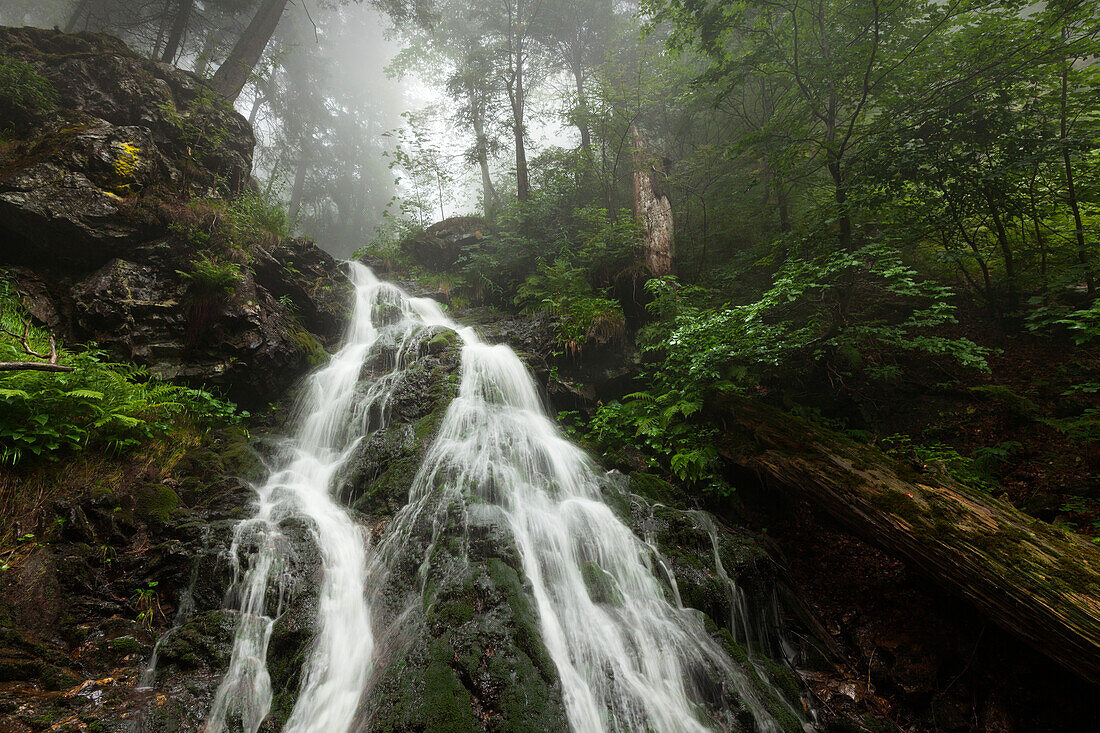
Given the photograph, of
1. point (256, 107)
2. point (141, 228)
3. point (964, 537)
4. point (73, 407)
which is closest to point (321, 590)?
point (73, 407)

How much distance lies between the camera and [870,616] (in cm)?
346

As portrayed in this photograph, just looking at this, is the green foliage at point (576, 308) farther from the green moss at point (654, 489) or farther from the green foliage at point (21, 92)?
the green foliage at point (21, 92)

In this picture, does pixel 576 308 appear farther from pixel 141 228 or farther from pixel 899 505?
pixel 141 228

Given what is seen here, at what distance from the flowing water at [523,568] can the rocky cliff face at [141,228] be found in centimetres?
173

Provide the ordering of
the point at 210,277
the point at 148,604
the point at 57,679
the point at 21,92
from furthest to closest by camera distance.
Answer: the point at 210,277 → the point at 21,92 → the point at 148,604 → the point at 57,679

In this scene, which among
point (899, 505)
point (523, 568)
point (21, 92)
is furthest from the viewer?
point (21, 92)

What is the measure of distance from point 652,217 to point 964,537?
23.6 feet

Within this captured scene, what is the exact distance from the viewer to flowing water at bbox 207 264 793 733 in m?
2.79

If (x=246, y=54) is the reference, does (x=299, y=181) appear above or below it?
above

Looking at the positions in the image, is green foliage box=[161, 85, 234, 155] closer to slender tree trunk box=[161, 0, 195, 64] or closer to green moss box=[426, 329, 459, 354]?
slender tree trunk box=[161, 0, 195, 64]

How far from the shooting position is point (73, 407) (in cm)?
347

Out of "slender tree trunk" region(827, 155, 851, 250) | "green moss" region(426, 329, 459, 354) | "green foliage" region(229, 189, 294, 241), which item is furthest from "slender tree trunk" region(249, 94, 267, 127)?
"slender tree trunk" region(827, 155, 851, 250)

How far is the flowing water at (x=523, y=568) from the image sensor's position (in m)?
2.79

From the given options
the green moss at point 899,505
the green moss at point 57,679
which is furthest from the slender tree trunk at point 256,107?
the green moss at point 899,505
